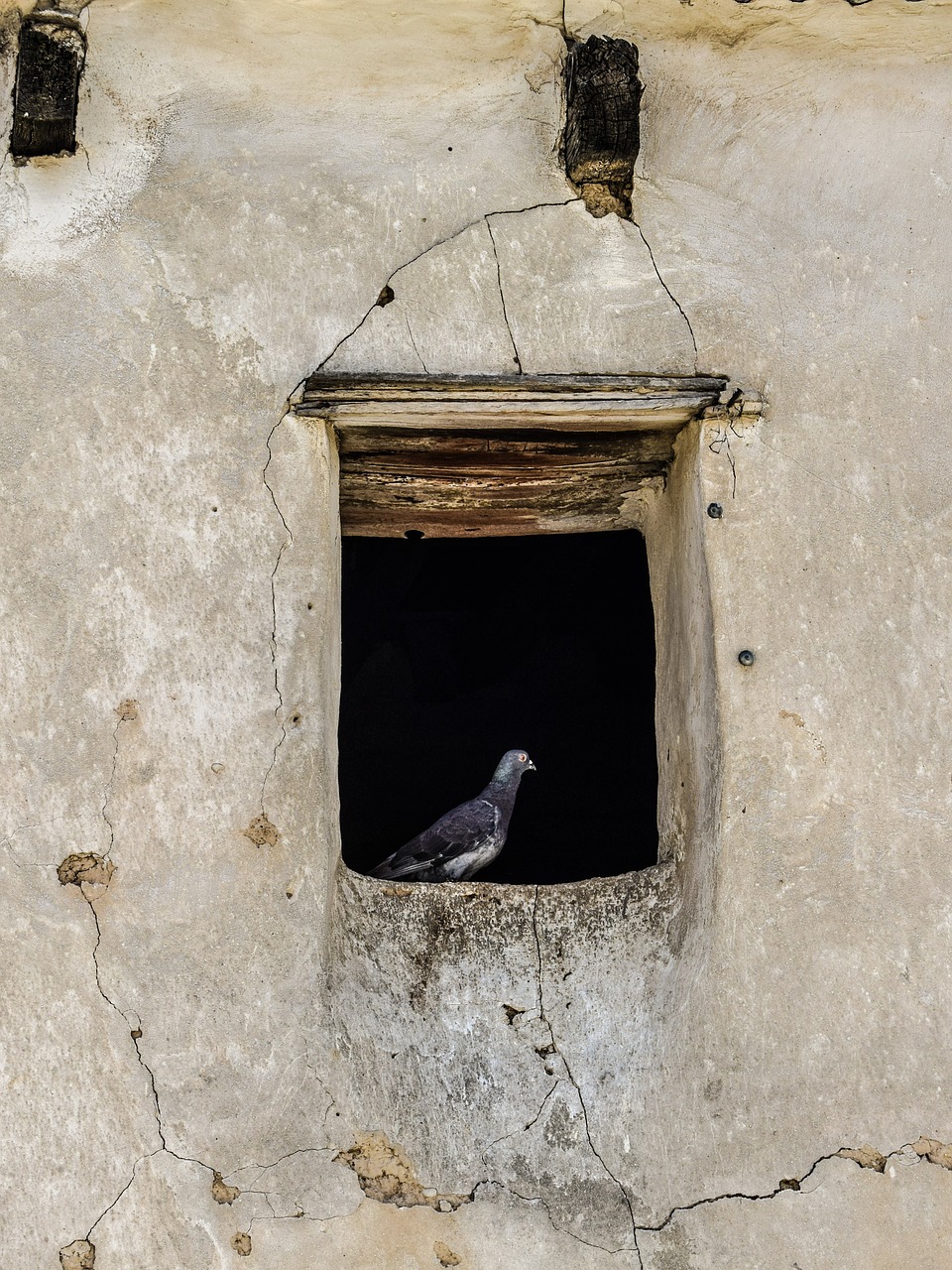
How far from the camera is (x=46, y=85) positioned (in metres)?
3.81

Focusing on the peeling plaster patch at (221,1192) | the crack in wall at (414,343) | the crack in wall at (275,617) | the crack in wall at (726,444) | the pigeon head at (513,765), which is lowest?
the peeling plaster patch at (221,1192)

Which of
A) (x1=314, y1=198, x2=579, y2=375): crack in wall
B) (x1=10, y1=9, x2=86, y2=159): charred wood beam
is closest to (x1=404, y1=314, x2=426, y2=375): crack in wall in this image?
(x1=314, y1=198, x2=579, y2=375): crack in wall

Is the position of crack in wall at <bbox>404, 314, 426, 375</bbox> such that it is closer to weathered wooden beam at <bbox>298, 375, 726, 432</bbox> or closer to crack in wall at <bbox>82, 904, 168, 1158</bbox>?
weathered wooden beam at <bbox>298, 375, 726, 432</bbox>

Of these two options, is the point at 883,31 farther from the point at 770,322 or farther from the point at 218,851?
the point at 218,851

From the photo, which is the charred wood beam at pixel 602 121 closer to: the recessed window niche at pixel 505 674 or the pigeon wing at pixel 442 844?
the recessed window niche at pixel 505 674

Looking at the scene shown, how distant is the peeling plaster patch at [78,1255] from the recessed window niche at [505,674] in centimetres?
189

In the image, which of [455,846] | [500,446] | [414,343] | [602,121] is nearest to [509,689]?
[455,846]

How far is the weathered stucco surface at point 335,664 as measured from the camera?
3658 mm

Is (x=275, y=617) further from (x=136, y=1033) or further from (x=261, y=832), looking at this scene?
(x=136, y=1033)

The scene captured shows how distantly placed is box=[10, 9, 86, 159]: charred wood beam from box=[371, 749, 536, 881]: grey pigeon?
8.32 feet

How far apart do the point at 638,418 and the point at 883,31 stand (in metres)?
1.54

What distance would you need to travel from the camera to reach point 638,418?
13.4 feet

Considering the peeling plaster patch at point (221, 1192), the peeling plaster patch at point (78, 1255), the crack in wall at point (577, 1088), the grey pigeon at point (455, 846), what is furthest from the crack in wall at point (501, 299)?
the peeling plaster patch at point (78, 1255)

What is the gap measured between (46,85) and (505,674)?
9.43 feet
